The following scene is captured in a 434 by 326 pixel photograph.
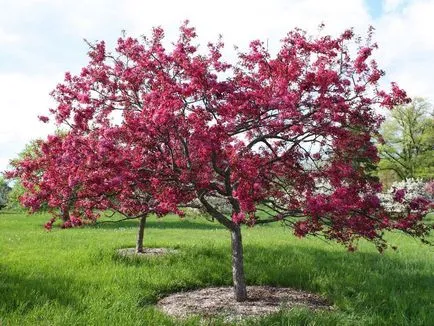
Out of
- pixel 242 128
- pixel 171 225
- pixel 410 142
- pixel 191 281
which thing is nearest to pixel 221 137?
pixel 242 128

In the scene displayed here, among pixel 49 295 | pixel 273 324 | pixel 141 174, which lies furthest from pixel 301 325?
pixel 49 295

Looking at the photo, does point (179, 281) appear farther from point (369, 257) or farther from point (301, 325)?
point (369, 257)

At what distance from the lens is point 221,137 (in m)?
6.71

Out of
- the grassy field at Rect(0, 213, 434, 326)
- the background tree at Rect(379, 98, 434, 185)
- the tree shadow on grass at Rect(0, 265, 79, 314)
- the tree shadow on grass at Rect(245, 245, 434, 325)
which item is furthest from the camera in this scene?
the background tree at Rect(379, 98, 434, 185)

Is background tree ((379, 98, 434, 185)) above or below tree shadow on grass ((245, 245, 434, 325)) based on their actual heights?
above

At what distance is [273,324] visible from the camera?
648cm

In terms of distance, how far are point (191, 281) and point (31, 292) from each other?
10.1ft

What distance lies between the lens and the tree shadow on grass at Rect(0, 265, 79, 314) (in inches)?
283

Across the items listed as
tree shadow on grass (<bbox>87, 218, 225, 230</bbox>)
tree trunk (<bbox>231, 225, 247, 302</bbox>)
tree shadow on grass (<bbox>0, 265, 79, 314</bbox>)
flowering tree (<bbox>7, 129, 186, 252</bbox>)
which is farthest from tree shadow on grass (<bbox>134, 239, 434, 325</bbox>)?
tree shadow on grass (<bbox>87, 218, 225, 230</bbox>)

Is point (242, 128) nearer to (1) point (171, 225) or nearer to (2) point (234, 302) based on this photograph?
(2) point (234, 302)

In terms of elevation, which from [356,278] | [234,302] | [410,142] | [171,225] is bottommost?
[234,302]

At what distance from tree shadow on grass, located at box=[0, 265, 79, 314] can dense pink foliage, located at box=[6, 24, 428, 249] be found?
50.7 inches

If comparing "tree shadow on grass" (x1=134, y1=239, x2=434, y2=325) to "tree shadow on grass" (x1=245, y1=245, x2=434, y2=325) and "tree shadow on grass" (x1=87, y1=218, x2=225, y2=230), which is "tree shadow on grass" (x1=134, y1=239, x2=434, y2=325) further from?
"tree shadow on grass" (x1=87, y1=218, x2=225, y2=230)

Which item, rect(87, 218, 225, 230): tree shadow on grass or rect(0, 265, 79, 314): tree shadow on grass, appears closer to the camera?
rect(0, 265, 79, 314): tree shadow on grass
